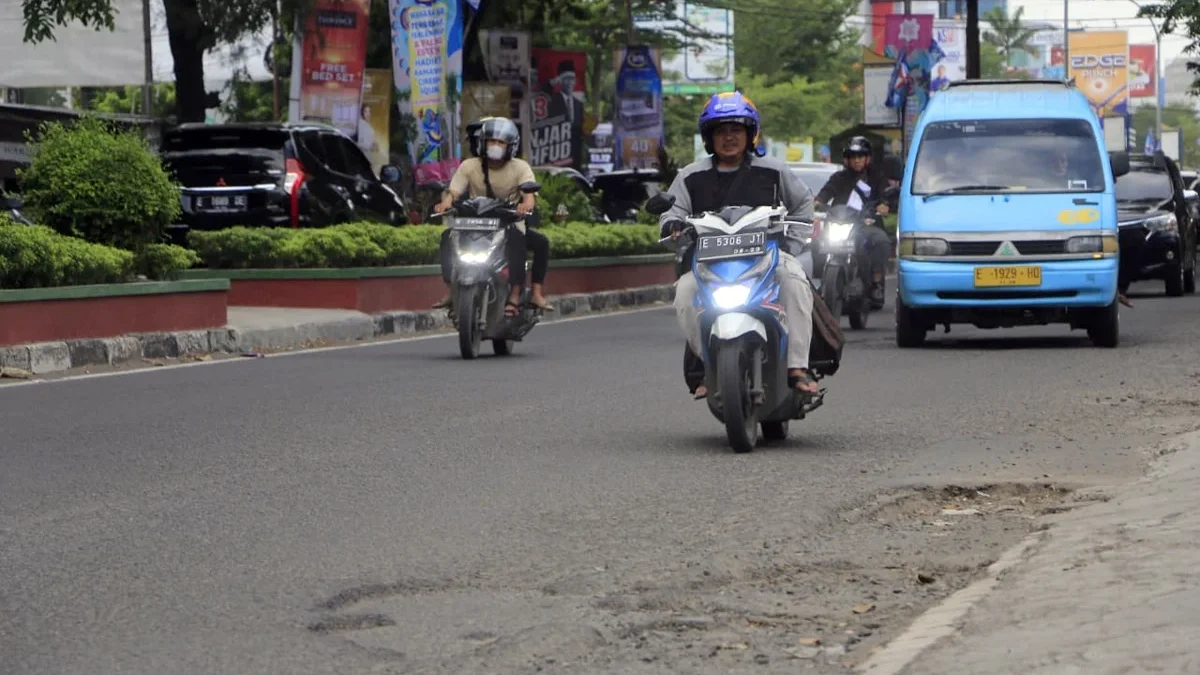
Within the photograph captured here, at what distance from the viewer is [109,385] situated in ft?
40.9

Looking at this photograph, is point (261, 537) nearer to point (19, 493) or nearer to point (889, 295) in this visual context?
point (19, 493)

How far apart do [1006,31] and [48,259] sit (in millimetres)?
88703

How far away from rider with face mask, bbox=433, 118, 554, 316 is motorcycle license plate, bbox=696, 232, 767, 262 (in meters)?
6.03

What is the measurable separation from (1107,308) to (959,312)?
1104 mm

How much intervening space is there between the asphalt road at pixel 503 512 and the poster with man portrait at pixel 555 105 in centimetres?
2332

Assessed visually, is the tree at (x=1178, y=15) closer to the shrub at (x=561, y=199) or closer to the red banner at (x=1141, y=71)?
the shrub at (x=561, y=199)

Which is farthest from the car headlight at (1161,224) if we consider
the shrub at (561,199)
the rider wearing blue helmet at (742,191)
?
the rider wearing blue helmet at (742,191)

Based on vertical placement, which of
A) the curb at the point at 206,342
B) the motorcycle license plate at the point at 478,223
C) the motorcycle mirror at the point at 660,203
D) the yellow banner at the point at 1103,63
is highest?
the yellow banner at the point at 1103,63

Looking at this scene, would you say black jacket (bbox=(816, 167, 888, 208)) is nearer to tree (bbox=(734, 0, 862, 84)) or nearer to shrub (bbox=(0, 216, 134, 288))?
shrub (bbox=(0, 216, 134, 288))

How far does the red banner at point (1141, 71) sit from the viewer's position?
124 metres

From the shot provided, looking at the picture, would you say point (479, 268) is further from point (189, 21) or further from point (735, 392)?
point (189, 21)

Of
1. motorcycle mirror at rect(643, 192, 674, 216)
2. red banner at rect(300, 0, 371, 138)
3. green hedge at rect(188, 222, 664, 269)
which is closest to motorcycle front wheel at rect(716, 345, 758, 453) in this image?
motorcycle mirror at rect(643, 192, 674, 216)

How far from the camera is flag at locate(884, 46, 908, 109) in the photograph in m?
45.3

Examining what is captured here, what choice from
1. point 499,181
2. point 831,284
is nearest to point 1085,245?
point 831,284
